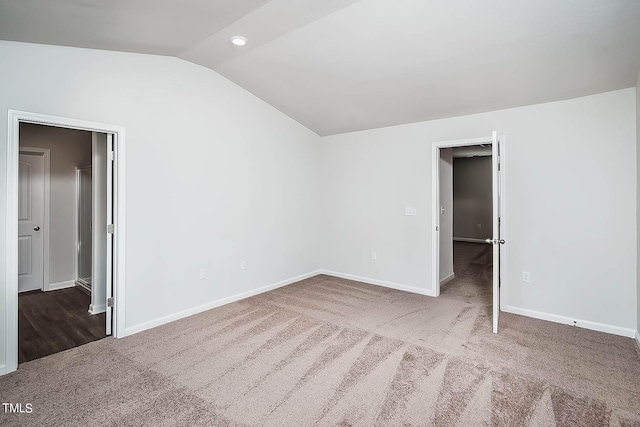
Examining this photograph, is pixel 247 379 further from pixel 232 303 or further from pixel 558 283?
pixel 558 283

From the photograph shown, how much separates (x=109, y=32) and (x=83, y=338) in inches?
111

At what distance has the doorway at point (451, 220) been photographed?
10.5 feet

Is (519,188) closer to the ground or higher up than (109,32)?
closer to the ground

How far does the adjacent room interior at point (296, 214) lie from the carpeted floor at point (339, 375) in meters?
0.02

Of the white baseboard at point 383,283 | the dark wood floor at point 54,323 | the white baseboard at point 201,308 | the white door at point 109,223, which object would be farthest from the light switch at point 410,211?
the dark wood floor at point 54,323

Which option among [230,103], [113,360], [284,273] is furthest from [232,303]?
[230,103]

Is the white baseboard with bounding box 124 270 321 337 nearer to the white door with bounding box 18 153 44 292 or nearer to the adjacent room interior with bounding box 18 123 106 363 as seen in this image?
the adjacent room interior with bounding box 18 123 106 363

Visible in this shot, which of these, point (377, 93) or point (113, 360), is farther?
point (377, 93)

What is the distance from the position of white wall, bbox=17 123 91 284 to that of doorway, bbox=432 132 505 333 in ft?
16.7

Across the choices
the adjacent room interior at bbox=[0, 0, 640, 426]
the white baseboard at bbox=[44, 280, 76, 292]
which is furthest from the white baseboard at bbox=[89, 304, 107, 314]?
the white baseboard at bbox=[44, 280, 76, 292]

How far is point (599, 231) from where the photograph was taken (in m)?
3.15

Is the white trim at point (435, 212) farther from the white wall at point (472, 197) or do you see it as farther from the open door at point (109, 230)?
the white wall at point (472, 197)

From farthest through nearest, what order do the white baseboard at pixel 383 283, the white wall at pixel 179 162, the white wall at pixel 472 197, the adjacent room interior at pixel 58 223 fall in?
the white wall at pixel 472 197 < the white baseboard at pixel 383 283 < the adjacent room interior at pixel 58 223 < the white wall at pixel 179 162

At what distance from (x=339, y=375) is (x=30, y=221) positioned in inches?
194
